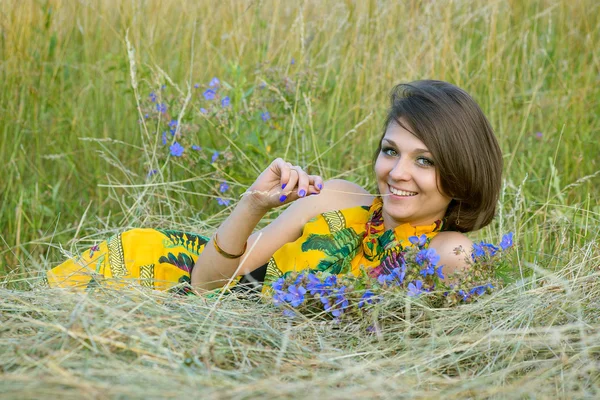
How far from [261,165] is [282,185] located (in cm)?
105

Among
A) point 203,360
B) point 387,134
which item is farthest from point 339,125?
point 203,360

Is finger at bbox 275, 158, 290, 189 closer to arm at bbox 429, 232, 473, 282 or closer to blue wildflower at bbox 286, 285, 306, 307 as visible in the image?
blue wildflower at bbox 286, 285, 306, 307

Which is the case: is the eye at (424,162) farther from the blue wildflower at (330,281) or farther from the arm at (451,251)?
the blue wildflower at (330,281)

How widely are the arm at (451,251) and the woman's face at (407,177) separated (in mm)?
98

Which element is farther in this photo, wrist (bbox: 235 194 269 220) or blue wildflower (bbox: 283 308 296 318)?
wrist (bbox: 235 194 269 220)

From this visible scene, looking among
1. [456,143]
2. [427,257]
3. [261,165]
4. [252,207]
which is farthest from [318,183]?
[261,165]

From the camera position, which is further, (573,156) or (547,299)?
(573,156)

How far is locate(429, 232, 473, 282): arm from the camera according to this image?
8.18 ft

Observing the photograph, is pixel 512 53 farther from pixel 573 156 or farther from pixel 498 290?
pixel 498 290

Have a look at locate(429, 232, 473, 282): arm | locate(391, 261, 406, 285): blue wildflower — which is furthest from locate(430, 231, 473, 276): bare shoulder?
locate(391, 261, 406, 285): blue wildflower

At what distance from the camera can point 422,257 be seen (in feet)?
7.45

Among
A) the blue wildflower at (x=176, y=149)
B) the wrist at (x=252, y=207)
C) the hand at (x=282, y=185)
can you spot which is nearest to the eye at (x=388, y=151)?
the hand at (x=282, y=185)

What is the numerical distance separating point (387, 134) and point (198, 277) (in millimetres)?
800

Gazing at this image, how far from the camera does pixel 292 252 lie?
2.74 meters
